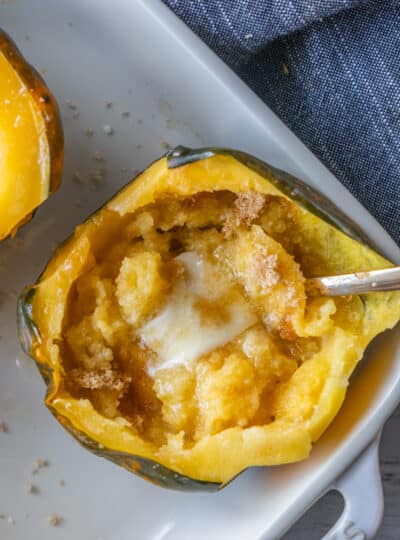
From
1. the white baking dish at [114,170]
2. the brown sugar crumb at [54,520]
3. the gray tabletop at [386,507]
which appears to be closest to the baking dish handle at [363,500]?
the white baking dish at [114,170]

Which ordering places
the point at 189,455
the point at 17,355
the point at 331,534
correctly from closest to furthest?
the point at 189,455
the point at 331,534
the point at 17,355

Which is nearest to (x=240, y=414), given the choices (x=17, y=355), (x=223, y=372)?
(x=223, y=372)

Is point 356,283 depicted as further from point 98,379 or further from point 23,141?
point 23,141

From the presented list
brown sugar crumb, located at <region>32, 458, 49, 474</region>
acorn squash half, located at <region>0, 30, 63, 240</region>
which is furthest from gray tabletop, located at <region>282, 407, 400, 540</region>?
acorn squash half, located at <region>0, 30, 63, 240</region>

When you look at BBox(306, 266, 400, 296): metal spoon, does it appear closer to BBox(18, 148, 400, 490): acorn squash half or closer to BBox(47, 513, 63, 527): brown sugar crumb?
BBox(18, 148, 400, 490): acorn squash half

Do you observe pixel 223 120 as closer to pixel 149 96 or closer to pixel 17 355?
pixel 149 96
